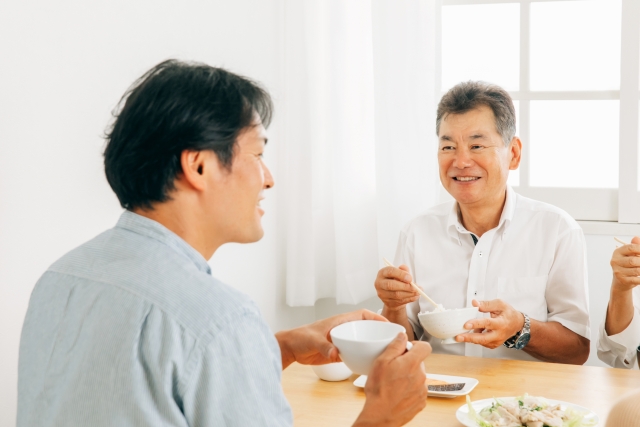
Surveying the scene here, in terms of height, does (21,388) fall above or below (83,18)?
below

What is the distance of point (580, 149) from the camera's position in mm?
2766

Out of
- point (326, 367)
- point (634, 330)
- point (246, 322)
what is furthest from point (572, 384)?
point (246, 322)

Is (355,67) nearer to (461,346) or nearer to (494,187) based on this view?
(494,187)

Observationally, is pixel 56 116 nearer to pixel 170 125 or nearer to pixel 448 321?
pixel 170 125

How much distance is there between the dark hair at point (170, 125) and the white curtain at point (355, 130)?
1678 millimetres

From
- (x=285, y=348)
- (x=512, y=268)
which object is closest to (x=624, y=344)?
(x=512, y=268)

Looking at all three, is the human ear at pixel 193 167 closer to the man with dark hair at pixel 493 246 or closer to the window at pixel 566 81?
the man with dark hair at pixel 493 246

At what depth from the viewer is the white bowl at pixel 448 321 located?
1627 mm

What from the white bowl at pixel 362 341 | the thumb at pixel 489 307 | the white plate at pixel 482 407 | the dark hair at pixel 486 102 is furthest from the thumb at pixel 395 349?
the dark hair at pixel 486 102

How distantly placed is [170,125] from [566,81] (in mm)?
2191

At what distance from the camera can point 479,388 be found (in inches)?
62.4

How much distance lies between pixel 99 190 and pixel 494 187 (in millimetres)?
1188

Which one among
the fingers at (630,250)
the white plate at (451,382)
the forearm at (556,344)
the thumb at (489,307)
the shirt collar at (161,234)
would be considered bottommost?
the forearm at (556,344)

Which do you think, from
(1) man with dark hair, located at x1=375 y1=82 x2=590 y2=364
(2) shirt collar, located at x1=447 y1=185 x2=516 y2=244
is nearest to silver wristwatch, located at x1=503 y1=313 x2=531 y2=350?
(1) man with dark hair, located at x1=375 y1=82 x2=590 y2=364
